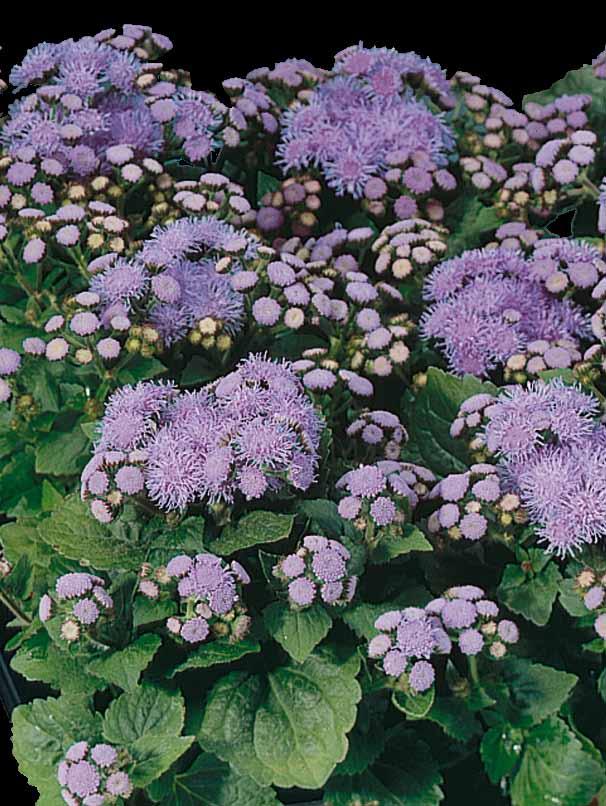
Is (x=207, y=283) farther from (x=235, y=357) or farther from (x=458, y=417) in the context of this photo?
(x=458, y=417)

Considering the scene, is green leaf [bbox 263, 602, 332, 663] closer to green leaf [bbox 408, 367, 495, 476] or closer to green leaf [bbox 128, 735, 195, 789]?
green leaf [bbox 128, 735, 195, 789]

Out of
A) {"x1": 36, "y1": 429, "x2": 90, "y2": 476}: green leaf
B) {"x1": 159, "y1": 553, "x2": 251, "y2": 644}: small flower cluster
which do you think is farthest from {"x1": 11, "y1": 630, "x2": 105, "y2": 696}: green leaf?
{"x1": 36, "y1": 429, "x2": 90, "y2": 476}: green leaf

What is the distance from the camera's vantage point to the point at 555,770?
3207 millimetres

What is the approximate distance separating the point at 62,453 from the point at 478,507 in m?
1.13

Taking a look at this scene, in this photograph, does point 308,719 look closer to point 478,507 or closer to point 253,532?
point 253,532

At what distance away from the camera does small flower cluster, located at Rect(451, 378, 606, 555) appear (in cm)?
325

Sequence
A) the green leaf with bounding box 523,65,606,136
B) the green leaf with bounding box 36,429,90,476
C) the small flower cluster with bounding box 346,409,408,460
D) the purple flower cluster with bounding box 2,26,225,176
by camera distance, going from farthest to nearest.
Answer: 1. the green leaf with bounding box 523,65,606,136
2. the purple flower cluster with bounding box 2,26,225,176
3. the green leaf with bounding box 36,429,90,476
4. the small flower cluster with bounding box 346,409,408,460

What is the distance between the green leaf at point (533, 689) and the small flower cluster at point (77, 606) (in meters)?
0.88

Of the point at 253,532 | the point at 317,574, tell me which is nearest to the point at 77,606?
the point at 253,532

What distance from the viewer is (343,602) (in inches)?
125

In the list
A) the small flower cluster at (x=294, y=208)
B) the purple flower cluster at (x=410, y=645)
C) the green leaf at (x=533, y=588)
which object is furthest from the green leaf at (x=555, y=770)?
the small flower cluster at (x=294, y=208)

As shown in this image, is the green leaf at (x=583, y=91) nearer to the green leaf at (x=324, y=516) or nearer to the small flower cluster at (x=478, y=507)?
the small flower cluster at (x=478, y=507)

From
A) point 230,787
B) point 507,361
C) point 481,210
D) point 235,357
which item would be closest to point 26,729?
point 230,787

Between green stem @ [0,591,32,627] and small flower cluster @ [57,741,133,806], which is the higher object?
small flower cluster @ [57,741,133,806]
